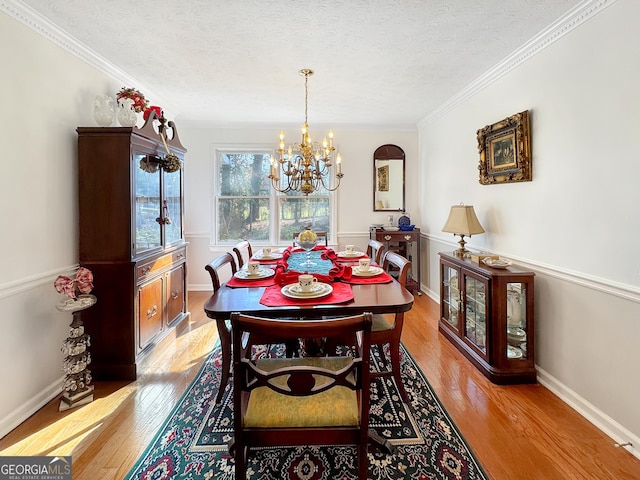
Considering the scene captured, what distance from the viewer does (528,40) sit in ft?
7.75

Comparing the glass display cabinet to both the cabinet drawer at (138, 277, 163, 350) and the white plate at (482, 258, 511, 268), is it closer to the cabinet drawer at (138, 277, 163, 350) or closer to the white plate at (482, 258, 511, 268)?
the white plate at (482, 258, 511, 268)

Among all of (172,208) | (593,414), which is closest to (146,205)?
(172,208)

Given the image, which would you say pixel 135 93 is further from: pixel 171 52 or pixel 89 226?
pixel 89 226

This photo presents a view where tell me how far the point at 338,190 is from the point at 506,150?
2.54 metres

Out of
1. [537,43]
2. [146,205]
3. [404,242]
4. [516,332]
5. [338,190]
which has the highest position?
[537,43]

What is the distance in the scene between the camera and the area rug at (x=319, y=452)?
5.16 feet

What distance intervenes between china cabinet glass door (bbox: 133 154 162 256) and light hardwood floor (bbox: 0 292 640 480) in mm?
1024

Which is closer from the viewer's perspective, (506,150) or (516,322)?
(516,322)

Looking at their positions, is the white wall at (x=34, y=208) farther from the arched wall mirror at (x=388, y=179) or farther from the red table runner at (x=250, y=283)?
the arched wall mirror at (x=388, y=179)

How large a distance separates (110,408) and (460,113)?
4193 millimetres

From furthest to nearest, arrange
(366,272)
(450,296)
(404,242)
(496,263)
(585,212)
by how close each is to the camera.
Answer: (404,242) → (450,296) → (496,263) → (366,272) → (585,212)

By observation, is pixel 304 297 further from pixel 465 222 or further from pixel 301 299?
pixel 465 222

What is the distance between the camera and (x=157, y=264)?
2830 millimetres

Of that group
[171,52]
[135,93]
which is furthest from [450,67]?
[135,93]
